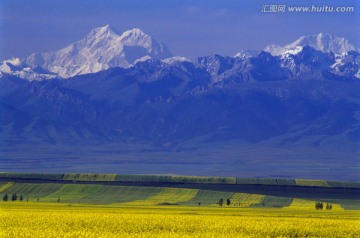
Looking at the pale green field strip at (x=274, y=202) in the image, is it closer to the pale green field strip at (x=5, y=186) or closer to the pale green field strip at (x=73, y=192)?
the pale green field strip at (x=73, y=192)

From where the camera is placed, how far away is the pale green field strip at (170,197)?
115 metres

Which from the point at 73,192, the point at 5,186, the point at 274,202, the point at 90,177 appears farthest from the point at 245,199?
the point at 90,177

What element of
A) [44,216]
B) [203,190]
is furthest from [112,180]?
[44,216]

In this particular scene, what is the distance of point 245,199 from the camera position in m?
122

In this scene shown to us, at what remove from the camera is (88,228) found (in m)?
50.9

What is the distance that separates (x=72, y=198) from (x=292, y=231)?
72.5m

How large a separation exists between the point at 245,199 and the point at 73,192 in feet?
78.2

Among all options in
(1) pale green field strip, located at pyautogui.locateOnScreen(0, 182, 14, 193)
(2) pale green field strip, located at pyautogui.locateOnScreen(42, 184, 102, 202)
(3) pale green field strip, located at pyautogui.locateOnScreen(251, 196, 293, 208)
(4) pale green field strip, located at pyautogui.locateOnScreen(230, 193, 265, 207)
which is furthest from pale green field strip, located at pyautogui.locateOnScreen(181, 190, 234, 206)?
(1) pale green field strip, located at pyautogui.locateOnScreen(0, 182, 14, 193)

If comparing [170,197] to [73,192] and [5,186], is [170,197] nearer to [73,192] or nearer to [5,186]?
[73,192]

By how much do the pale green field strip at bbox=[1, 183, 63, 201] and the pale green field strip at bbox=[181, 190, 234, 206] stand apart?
63.0ft

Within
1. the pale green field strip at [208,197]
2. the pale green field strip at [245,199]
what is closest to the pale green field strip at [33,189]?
the pale green field strip at [208,197]

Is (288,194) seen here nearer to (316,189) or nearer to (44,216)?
(316,189)

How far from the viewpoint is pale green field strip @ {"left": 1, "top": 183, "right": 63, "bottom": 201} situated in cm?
12769

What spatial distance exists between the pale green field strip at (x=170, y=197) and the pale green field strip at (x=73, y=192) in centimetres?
853
